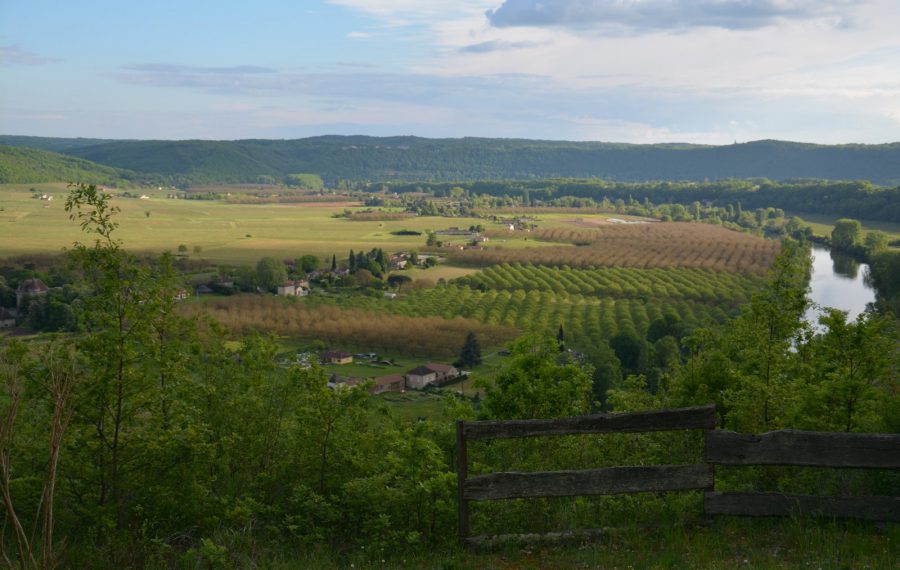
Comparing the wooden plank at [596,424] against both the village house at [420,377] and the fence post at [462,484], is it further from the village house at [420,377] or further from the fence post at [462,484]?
the village house at [420,377]

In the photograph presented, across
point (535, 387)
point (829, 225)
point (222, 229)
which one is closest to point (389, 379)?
point (535, 387)

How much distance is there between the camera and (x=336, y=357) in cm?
4506

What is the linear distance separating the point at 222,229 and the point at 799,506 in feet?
450

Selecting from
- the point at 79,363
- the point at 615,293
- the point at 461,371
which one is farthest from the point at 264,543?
the point at 615,293

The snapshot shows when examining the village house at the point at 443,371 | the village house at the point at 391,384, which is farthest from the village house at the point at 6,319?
the village house at the point at 443,371

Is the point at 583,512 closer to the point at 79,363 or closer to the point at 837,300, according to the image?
the point at 79,363

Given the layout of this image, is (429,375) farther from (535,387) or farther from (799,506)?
(799,506)

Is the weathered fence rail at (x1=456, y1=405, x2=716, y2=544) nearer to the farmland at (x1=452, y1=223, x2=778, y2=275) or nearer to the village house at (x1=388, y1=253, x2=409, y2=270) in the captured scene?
the farmland at (x1=452, y1=223, x2=778, y2=275)

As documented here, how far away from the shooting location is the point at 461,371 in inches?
1699

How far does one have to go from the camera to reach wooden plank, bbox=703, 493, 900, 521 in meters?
6.26

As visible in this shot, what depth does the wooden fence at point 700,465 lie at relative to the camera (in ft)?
20.3

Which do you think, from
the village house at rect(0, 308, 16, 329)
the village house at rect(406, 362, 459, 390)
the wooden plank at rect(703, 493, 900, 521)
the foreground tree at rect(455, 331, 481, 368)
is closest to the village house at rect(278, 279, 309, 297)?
the village house at rect(0, 308, 16, 329)

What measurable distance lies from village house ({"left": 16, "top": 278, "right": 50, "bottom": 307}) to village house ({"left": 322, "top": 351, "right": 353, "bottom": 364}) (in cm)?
2561

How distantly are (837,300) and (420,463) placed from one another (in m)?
61.5
